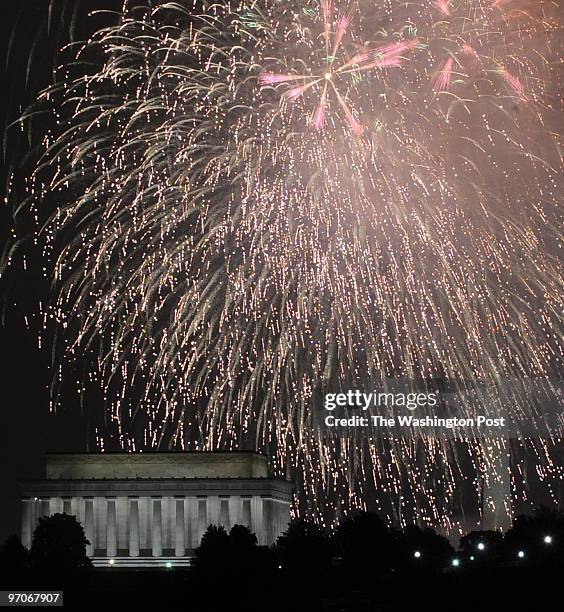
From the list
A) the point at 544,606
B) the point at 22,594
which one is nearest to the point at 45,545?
the point at 22,594

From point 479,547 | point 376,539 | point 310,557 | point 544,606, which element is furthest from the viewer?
point 479,547

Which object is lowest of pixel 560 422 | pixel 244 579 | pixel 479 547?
pixel 244 579

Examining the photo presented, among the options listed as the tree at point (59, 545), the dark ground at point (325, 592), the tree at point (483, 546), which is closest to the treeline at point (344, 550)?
the tree at point (483, 546)

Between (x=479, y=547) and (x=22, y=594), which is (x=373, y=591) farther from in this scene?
(x=479, y=547)

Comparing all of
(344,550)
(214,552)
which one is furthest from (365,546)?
(214,552)

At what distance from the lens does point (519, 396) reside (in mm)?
189750

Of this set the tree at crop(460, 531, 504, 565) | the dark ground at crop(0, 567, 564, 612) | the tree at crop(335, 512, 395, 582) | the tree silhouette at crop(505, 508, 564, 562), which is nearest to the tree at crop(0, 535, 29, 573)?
the dark ground at crop(0, 567, 564, 612)

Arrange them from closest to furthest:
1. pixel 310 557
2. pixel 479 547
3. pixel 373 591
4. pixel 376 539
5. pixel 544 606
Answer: pixel 544 606, pixel 373 591, pixel 310 557, pixel 376 539, pixel 479 547

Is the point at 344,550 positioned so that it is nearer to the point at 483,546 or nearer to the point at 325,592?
the point at 483,546

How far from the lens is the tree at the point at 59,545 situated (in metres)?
173

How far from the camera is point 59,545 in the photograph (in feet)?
586

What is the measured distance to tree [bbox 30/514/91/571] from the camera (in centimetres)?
17300

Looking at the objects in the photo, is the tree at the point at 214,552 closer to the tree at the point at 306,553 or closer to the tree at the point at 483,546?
the tree at the point at 306,553

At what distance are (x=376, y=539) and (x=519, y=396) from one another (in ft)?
92.3
